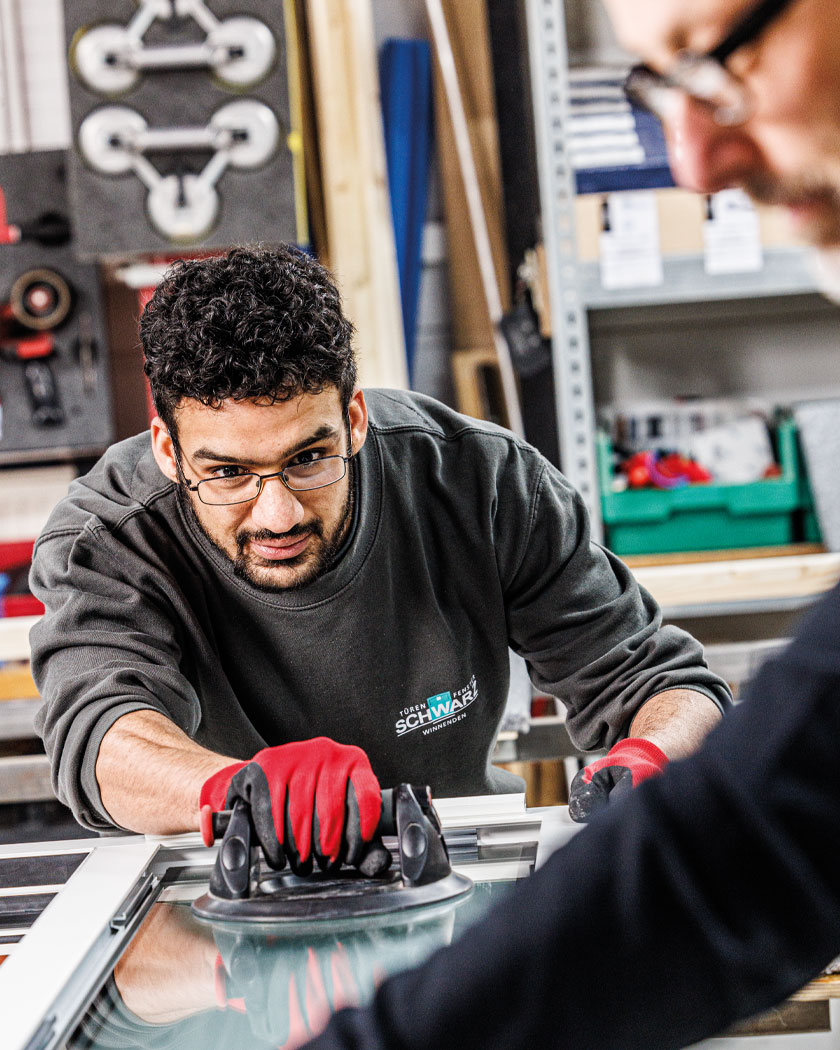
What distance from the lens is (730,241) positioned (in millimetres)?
2234

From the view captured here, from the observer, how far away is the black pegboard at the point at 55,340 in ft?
8.59

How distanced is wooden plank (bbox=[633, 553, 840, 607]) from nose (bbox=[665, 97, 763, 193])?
156 centimetres

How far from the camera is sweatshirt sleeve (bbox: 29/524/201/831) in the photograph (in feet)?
3.94

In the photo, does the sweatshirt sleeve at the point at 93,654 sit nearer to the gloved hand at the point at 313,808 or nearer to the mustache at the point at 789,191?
the gloved hand at the point at 313,808

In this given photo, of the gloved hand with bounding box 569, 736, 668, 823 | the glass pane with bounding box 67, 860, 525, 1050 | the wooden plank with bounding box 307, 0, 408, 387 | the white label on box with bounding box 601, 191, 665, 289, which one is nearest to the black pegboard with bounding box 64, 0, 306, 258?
the wooden plank with bounding box 307, 0, 408, 387

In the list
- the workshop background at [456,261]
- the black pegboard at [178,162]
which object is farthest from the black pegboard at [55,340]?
the black pegboard at [178,162]

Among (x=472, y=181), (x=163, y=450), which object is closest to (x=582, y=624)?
(x=163, y=450)

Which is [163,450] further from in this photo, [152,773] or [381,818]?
[381,818]

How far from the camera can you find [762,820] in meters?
0.37

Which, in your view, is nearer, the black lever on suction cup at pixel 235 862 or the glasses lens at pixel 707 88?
the glasses lens at pixel 707 88

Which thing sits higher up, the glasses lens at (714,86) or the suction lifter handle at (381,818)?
the glasses lens at (714,86)

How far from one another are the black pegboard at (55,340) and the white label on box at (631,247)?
1.20 meters

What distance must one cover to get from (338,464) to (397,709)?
0.34 metres

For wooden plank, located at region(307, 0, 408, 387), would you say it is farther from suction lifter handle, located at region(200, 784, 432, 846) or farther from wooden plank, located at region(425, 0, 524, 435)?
suction lifter handle, located at region(200, 784, 432, 846)
